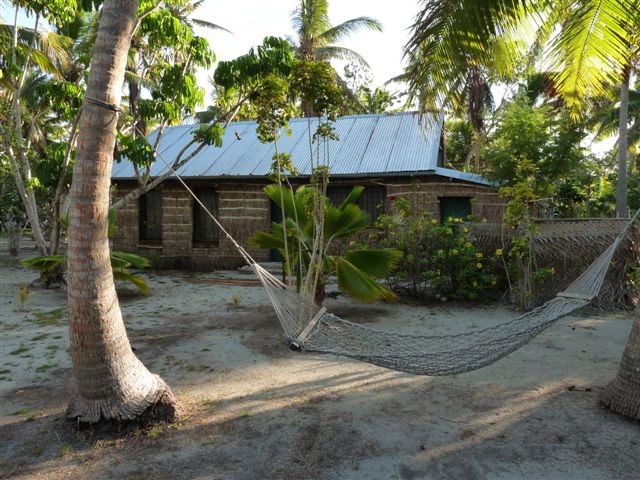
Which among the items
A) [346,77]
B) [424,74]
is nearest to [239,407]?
[424,74]

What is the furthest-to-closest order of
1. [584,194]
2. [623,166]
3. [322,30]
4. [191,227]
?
[322,30] < [584,194] < [623,166] < [191,227]

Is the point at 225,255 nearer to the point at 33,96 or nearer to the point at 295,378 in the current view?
the point at 295,378

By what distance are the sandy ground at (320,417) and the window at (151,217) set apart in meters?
7.01

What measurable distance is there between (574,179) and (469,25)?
10.2 meters

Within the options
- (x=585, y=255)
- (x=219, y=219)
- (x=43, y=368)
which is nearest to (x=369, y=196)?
(x=219, y=219)

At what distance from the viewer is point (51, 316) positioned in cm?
644

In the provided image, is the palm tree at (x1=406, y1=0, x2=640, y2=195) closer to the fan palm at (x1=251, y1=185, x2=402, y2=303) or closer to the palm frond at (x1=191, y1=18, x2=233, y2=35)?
the fan palm at (x1=251, y1=185, x2=402, y2=303)

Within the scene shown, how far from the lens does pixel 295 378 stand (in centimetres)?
405

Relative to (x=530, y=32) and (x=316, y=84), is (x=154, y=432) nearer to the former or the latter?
(x=316, y=84)

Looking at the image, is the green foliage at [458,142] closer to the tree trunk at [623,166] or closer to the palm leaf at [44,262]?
the tree trunk at [623,166]

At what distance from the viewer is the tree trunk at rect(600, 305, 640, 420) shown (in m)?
3.04

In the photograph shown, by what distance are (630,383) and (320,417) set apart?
80.4 inches

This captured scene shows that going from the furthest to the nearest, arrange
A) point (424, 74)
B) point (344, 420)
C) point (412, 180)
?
1. point (412, 180)
2. point (424, 74)
3. point (344, 420)

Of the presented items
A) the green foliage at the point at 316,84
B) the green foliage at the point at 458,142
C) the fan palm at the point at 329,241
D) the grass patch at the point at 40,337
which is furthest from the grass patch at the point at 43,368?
the green foliage at the point at 458,142
